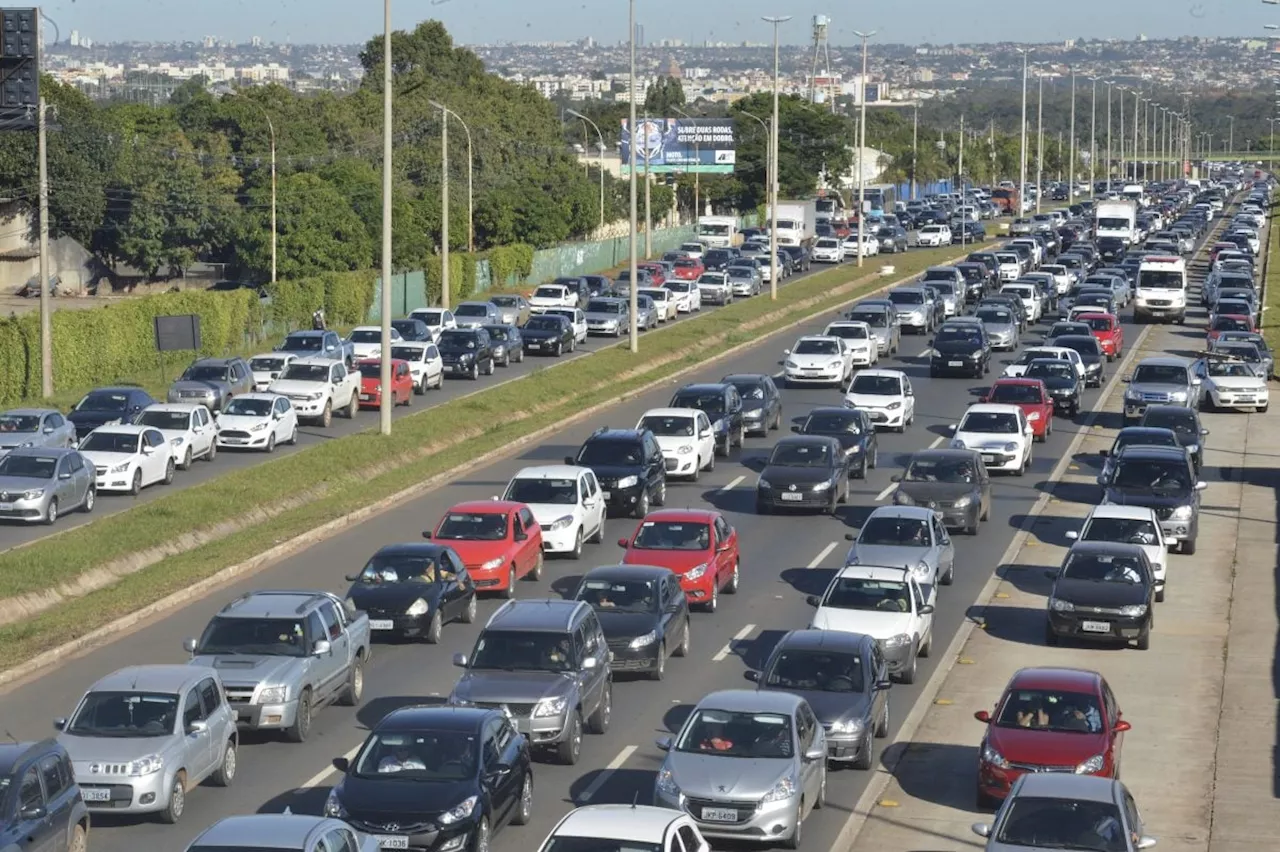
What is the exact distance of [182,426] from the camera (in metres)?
44.4

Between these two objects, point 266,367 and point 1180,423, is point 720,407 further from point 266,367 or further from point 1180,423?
point 266,367

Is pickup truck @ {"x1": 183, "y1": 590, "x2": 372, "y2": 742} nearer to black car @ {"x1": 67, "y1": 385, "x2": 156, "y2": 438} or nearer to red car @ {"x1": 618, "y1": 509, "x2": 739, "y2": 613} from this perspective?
red car @ {"x1": 618, "y1": 509, "x2": 739, "y2": 613}

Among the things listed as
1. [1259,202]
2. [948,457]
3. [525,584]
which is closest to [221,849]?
[525,584]

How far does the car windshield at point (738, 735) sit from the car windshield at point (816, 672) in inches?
104

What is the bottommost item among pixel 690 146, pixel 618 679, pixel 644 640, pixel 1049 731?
pixel 618 679

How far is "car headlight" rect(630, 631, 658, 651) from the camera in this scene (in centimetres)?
2653

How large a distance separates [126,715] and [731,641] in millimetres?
10856

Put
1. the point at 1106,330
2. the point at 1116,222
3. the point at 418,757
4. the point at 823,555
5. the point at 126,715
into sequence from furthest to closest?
the point at 1116,222 < the point at 1106,330 < the point at 823,555 < the point at 126,715 < the point at 418,757

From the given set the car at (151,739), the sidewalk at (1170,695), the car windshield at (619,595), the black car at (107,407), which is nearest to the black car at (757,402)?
the sidewalk at (1170,695)

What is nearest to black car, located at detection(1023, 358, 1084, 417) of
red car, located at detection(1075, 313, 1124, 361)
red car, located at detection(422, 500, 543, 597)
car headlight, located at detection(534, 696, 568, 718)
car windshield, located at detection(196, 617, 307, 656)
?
red car, located at detection(1075, 313, 1124, 361)

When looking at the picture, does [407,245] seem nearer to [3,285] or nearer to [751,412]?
[3,285]

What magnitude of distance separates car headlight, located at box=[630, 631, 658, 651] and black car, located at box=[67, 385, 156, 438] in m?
22.6

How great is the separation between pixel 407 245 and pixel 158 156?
69.9ft

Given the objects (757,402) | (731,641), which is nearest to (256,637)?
(731,641)
